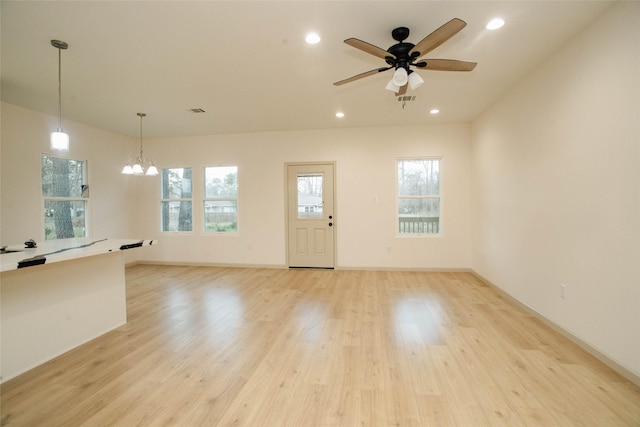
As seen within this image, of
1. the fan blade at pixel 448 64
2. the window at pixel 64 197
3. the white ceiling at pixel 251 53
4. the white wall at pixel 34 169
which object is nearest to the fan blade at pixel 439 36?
the fan blade at pixel 448 64

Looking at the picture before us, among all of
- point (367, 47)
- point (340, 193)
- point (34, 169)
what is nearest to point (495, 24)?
point (367, 47)

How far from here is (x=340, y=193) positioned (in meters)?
5.45

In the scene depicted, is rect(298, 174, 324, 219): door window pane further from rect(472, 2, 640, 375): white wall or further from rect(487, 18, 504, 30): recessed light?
rect(487, 18, 504, 30): recessed light

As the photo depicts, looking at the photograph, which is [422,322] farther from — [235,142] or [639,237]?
[235,142]

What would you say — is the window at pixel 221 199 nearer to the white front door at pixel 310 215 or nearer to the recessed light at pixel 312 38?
the white front door at pixel 310 215

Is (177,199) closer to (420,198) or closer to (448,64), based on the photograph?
(420,198)

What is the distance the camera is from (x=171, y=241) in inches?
237

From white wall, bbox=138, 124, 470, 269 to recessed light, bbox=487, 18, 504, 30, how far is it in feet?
9.58

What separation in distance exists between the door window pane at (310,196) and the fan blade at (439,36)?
3.48m

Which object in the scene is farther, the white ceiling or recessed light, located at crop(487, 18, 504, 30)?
recessed light, located at crop(487, 18, 504, 30)

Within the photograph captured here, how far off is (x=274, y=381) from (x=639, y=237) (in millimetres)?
2797

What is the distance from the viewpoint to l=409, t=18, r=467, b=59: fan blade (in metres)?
1.76

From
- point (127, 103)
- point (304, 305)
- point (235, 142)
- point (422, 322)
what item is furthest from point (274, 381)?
point (235, 142)

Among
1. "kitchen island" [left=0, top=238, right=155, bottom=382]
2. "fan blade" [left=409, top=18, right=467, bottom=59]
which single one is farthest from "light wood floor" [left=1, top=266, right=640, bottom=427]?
"fan blade" [left=409, top=18, right=467, bottom=59]
